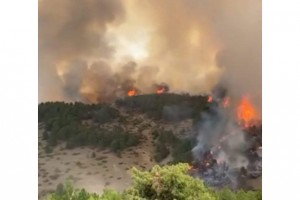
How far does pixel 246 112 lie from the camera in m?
3.52

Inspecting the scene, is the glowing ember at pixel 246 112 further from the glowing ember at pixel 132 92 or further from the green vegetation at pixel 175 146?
the glowing ember at pixel 132 92

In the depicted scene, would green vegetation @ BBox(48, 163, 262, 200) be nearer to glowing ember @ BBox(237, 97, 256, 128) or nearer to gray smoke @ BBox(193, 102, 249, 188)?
gray smoke @ BBox(193, 102, 249, 188)

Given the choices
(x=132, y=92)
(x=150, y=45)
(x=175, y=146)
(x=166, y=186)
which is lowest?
(x=166, y=186)

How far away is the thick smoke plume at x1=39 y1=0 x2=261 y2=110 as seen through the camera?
139 inches

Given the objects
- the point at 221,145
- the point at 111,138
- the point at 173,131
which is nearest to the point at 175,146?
the point at 173,131

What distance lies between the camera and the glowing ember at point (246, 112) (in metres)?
3.51

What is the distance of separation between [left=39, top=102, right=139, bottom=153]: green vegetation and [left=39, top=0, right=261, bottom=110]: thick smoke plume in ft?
0.23

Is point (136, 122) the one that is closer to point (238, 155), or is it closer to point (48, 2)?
point (238, 155)

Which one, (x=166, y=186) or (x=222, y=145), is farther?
(x=222, y=145)

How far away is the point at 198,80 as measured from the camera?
354 centimetres

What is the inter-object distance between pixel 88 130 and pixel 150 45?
56 cm

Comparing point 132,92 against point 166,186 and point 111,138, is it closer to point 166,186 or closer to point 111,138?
point 111,138

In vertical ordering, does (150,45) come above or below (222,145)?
above
